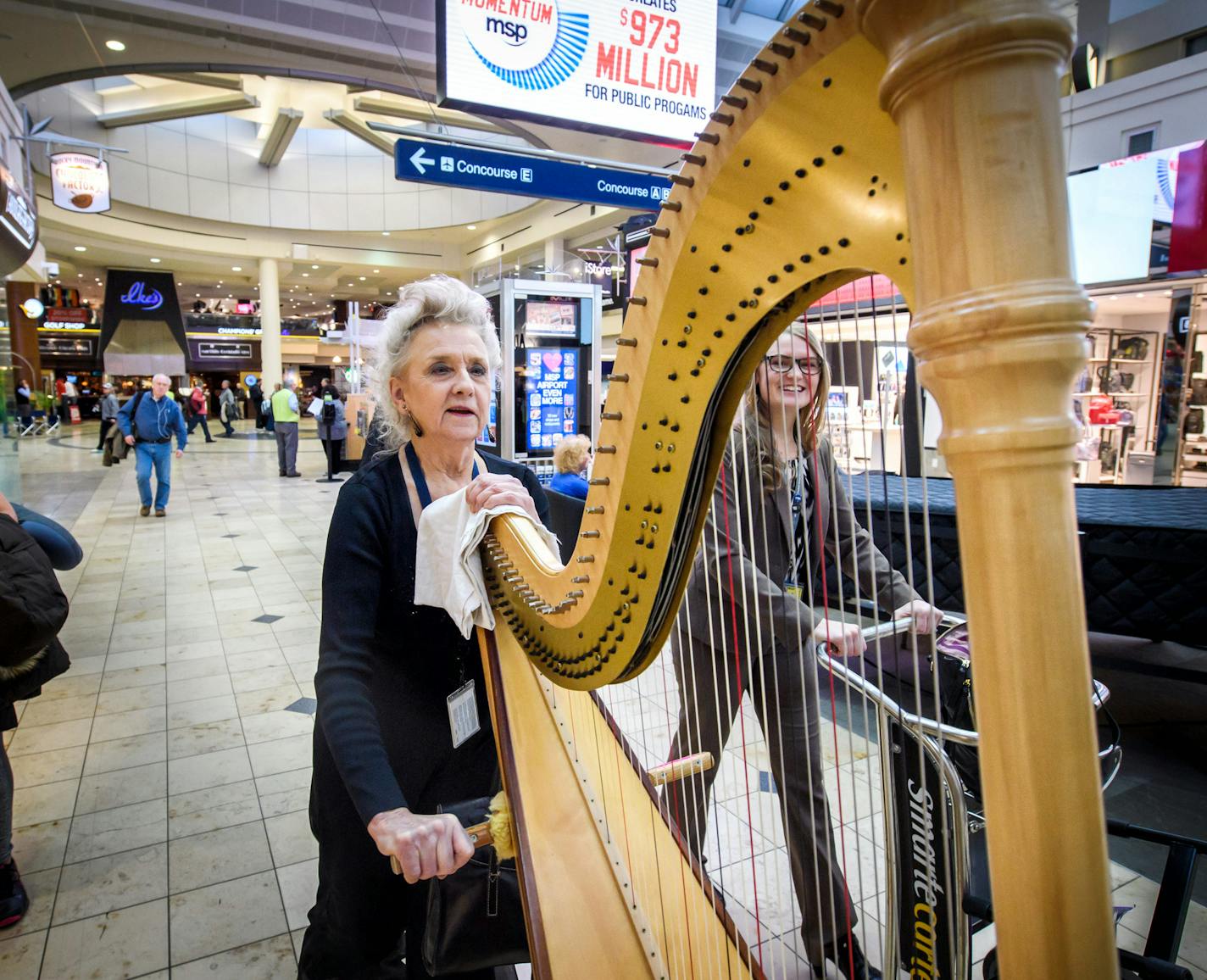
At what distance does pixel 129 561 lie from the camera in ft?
19.4

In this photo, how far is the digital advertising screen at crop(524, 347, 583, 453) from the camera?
21.0 feet

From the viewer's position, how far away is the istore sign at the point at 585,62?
3.99 metres

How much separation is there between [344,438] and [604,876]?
11250mm

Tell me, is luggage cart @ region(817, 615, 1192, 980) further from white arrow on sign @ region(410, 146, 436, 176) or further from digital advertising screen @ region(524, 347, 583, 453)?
digital advertising screen @ region(524, 347, 583, 453)

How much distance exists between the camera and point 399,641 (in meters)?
1.32

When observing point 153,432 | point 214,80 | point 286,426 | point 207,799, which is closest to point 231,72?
point 153,432

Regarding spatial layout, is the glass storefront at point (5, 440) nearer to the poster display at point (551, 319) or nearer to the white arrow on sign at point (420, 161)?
the poster display at point (551, 319)

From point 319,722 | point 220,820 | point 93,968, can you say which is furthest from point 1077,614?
point 220,820

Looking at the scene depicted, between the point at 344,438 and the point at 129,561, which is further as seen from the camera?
the point at 344,438

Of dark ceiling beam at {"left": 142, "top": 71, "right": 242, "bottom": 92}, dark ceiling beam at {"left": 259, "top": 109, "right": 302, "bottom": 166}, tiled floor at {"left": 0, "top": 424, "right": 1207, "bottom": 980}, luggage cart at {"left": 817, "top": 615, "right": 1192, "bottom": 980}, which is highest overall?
dark ceiling beam at {"left": 259, "top": 109, "right": 302, "bottom": 166}

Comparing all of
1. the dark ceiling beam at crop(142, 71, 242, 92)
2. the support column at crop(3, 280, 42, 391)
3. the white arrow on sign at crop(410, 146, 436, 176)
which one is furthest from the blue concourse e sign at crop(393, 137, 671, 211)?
the support column at crop(3, 280, 42, 391)

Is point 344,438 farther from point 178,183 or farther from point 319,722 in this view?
point 319,722

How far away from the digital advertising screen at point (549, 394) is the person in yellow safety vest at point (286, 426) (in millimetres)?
5920

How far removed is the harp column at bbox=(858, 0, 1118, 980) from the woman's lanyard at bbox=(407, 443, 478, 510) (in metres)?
1.14
